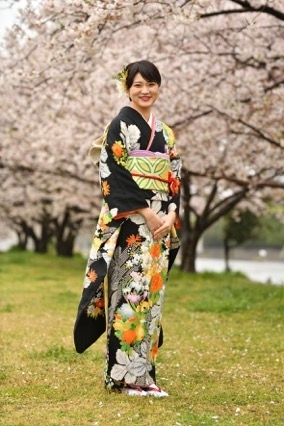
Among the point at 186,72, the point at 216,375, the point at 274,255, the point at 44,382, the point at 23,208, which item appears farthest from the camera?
the point at 274,255

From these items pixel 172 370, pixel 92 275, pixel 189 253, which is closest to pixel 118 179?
pixel 92 275

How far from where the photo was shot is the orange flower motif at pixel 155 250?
452 cm

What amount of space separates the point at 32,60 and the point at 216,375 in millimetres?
5925

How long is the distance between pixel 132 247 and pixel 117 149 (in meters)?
0.64

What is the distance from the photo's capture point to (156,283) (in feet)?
15.0

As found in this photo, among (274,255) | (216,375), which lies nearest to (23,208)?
(216,375)

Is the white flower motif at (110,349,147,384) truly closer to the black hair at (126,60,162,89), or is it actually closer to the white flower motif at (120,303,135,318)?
the white flower motif at (120,303,135,318)

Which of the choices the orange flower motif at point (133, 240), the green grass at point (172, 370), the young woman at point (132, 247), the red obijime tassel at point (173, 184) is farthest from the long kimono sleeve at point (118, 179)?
the green grass at point (172, 370)

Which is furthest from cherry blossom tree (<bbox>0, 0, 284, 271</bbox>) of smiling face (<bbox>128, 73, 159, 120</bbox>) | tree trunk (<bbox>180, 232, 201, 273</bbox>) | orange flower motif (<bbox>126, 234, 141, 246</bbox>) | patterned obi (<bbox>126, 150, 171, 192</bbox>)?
orange flower motif (<bbox>126, 234, 141, 246</bbox>)

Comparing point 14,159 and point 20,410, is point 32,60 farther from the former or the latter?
point 14,159

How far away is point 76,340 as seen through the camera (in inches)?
180

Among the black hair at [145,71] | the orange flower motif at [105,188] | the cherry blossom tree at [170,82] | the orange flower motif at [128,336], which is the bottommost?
the orange flower motif at [128,336]

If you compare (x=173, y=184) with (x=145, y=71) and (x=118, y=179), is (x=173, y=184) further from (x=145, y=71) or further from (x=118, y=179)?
(x=145, y=71)

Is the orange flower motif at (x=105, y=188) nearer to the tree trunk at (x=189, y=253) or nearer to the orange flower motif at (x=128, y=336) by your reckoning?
the orange flower motif at (x=128, y=336)
